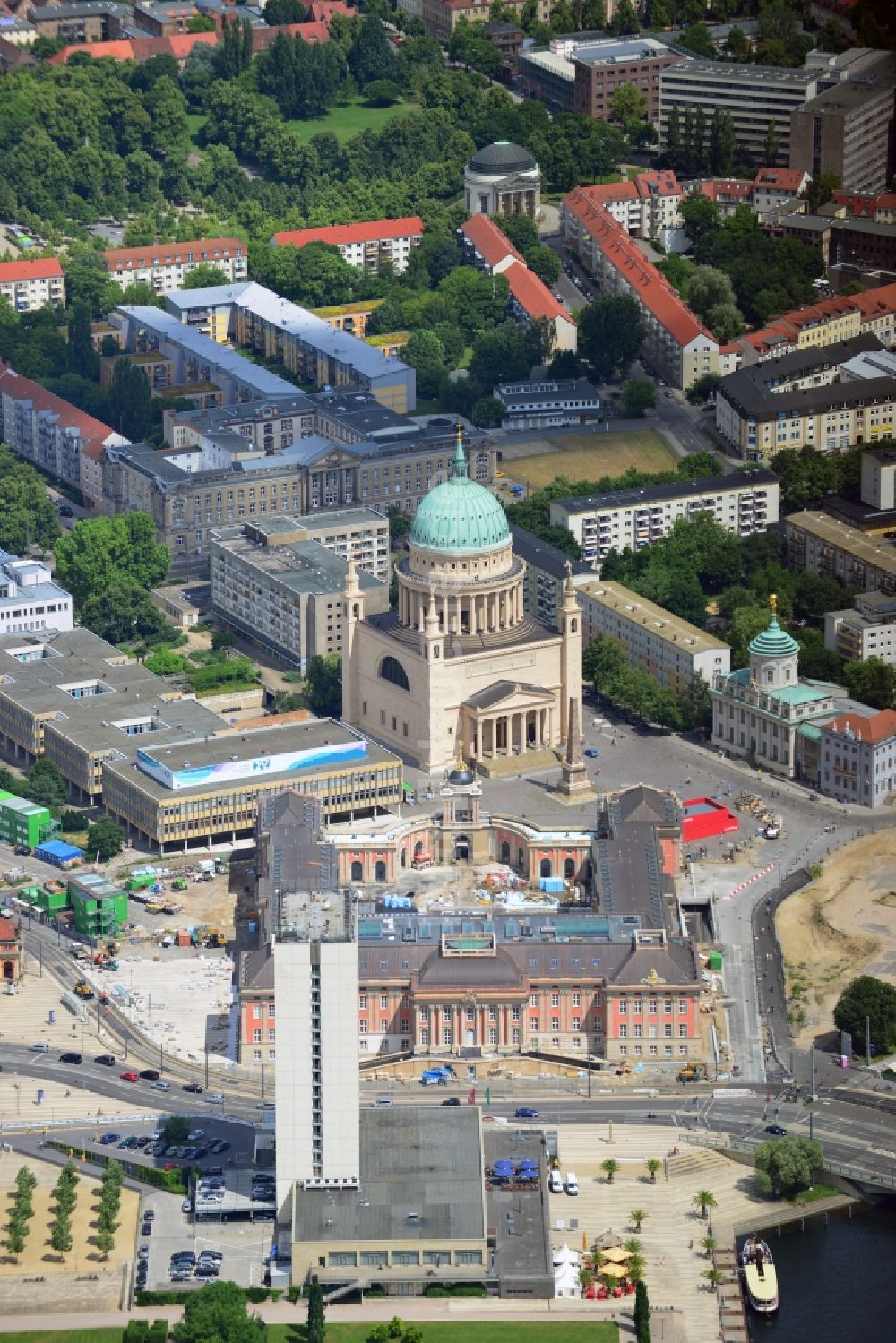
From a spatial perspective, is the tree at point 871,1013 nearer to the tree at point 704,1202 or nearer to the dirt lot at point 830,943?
the dirt lot at point 830,943

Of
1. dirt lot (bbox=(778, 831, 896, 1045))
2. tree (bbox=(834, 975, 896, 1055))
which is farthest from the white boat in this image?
dirt lot (bbox=(778, 831, 896, 1045))

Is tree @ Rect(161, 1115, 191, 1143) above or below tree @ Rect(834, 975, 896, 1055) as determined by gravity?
below

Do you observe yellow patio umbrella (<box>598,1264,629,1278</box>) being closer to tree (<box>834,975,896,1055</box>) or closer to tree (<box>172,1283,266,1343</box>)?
tree (<box>172,1283,266,1343</box>)

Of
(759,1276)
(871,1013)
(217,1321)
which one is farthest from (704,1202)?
(217,1321)

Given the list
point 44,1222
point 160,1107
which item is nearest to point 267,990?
point 160,1107

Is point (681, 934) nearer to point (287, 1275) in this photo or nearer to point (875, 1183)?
point (875, 1183)

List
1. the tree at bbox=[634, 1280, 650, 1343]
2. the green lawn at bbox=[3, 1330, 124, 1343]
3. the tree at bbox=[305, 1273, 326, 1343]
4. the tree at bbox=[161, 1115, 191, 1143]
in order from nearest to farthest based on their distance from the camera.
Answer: the tree at bbox=[305, 1273, 326, 1343]
the tree at bbox=[634, 1280, 650, 1343]
the green lawn at bbox=[3, 1330, 124, 1343]
the tree at bbox=[161, 1115, 191, 1143]

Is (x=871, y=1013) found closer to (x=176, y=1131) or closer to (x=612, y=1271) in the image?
(x=612, y=1271)
